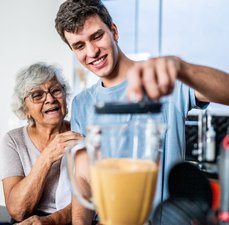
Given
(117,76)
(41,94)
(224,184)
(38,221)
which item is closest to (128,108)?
(224,184)

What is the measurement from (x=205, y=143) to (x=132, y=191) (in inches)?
80.3

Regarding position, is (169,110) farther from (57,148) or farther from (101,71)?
(57,148)

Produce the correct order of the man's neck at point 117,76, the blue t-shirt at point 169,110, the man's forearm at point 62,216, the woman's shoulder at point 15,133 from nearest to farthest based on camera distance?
1. the blue t-shirt at point 169,110
2. the man's neck at point 117,76
3. the man's forearm at point 62,216
4. the woman's shoulder at point 15,133

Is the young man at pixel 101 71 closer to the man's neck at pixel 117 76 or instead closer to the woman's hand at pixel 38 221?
the man's neck at pixel 117 76

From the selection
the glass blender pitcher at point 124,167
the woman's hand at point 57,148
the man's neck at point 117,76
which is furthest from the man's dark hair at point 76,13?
the glass blender pitcher at point 124,167

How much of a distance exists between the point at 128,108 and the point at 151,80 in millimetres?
76

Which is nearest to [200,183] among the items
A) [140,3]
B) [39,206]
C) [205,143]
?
[39,206]

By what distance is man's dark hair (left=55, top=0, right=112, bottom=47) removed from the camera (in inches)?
50.4

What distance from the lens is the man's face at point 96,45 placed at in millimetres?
1291

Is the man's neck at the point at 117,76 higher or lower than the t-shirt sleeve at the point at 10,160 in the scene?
higher

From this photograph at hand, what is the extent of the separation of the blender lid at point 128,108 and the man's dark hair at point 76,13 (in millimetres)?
737

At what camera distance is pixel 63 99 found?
6.12 ft

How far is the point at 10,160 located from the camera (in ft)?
5.93

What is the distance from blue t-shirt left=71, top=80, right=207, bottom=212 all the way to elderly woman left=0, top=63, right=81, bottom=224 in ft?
0.70
